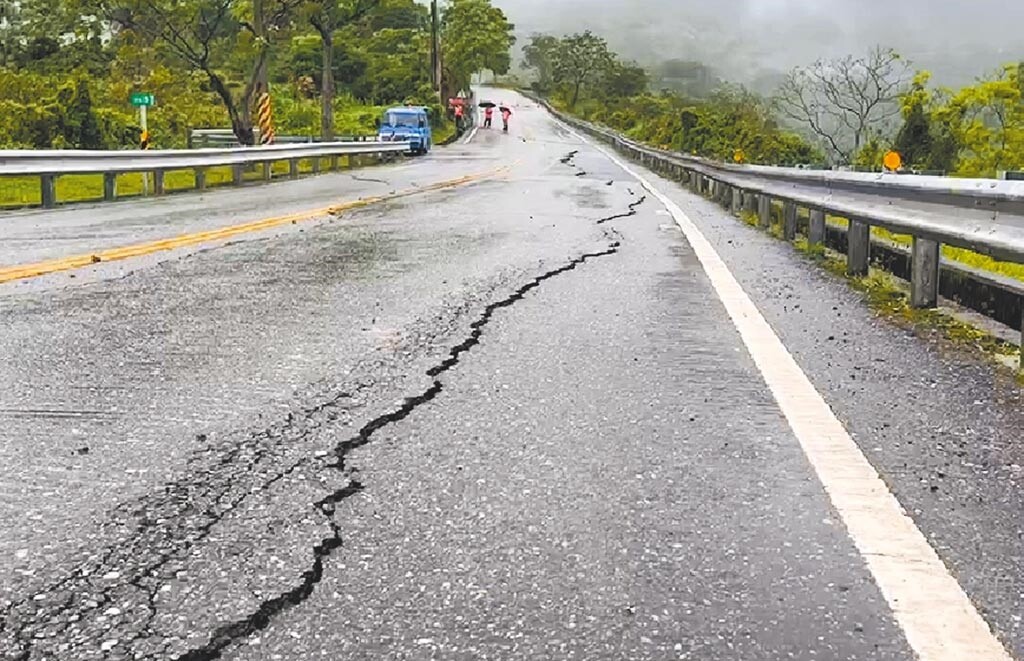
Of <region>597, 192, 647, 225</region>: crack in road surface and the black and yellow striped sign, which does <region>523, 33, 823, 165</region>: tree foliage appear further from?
the black and yellow striped sign

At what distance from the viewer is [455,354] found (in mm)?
5305

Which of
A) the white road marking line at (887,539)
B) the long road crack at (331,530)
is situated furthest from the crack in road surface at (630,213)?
the white road marking line at (887,539)

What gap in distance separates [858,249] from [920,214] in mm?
1938

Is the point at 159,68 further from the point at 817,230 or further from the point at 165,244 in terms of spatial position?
the point at 817,230

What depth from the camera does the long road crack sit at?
2334mm

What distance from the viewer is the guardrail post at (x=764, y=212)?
13.8 meters

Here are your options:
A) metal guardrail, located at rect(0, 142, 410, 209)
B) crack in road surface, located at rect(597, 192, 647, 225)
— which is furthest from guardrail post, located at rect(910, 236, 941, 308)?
metal guardrail, located at rect(0, 142, 410, 209)

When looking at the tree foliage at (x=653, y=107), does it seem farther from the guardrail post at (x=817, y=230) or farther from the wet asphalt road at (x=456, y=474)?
the wet asphalt road at (x=456, y=474)

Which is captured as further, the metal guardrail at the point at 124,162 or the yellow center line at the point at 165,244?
the metal guardrail at the point at 124,162

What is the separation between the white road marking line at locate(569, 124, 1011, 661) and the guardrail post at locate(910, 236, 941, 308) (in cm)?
225

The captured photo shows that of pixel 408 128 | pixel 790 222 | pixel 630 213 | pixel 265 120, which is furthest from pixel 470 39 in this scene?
pixel 790 222

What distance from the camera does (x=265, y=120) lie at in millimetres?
36531

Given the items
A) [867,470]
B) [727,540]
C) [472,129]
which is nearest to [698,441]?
[867,470]

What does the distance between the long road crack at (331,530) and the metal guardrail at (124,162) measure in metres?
11.3
